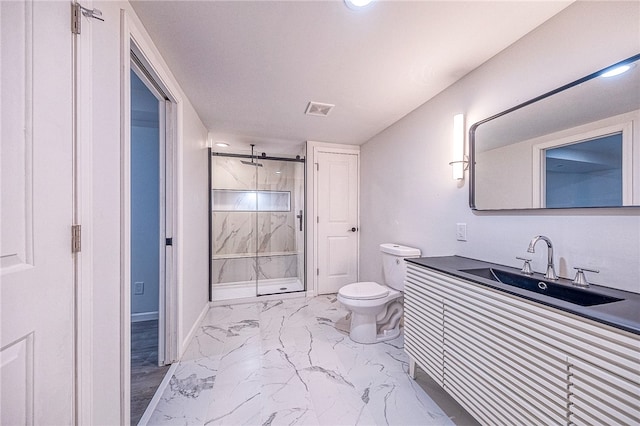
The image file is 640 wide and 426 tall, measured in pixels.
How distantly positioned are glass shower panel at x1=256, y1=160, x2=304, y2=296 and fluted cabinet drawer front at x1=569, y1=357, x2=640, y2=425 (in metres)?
3.00

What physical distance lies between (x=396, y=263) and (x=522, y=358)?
4.30ft

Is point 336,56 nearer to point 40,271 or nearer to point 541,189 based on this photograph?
point 541,189

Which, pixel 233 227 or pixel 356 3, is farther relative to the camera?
pixel 233 227

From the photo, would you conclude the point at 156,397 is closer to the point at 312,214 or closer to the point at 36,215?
the point at 36,215

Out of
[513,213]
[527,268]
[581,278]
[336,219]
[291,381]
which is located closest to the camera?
[581,278]

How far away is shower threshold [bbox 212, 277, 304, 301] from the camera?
124 inches

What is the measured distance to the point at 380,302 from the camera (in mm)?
2021

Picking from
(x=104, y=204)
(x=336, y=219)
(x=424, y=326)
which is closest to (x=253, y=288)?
(x=336, y=219)

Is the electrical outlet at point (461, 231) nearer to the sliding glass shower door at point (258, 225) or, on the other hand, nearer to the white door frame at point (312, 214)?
the white door frame at point (312, 214)

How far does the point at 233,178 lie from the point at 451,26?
312 centimetres

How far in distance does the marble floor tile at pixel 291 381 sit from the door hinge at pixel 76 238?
1.12 m

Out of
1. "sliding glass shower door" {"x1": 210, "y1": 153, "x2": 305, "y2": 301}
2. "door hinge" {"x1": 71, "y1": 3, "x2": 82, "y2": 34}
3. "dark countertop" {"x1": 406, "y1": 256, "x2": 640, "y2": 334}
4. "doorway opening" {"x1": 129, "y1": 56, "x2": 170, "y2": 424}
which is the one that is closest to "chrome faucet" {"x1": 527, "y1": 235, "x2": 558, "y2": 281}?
"dark countertop" {"x1": 406, "y1": 256, "x2": 640, "y2": 334}

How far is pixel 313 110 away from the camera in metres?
2.23

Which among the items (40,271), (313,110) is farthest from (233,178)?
(40,271)
